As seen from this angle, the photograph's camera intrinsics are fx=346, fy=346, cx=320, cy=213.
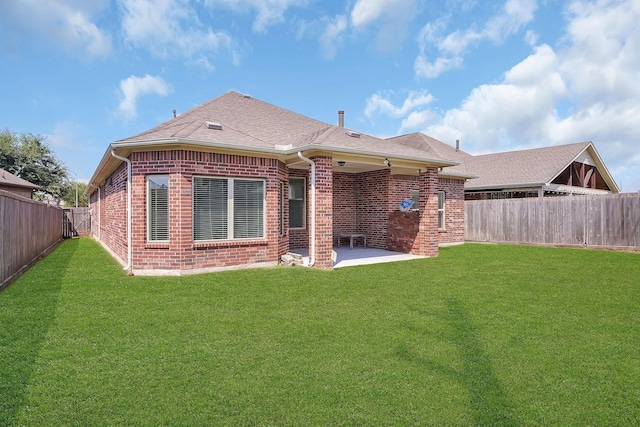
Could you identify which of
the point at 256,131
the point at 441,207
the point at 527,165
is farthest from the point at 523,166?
the point at 256,131

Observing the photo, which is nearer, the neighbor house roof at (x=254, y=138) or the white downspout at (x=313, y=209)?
the neighbor house roof at (x=254, y=138)

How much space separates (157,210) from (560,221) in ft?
48.9

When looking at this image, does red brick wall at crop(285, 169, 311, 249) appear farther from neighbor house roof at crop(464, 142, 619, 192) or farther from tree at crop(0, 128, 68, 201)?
tree at crop(0, 128, 68, 201)

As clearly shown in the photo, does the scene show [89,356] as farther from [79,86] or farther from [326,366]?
[79,86]

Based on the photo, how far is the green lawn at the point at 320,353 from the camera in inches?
107

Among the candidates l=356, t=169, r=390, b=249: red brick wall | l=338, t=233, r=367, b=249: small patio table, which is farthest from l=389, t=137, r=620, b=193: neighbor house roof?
l=338, t=233, r=367, b=249: small patio table

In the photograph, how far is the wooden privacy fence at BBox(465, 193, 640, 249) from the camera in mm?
12641

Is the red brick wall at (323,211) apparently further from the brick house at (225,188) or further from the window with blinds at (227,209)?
the window with blinds at (227,209)

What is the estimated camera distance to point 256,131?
1019 centimetres

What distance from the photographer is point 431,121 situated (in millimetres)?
25844

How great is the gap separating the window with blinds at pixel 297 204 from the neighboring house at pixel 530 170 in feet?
31.4

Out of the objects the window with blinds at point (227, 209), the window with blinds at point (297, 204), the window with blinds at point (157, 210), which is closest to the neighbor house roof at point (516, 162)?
the window with blinds at point (297, 204)

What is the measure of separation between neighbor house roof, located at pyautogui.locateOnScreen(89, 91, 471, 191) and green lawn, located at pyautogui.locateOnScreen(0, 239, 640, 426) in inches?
126

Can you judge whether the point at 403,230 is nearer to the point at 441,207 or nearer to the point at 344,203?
the point at 344,203
